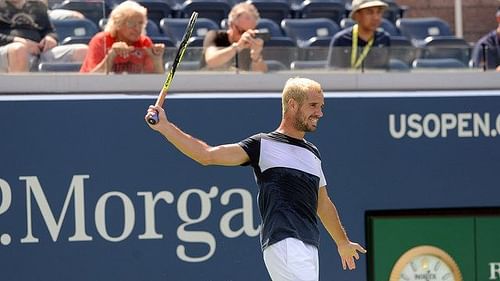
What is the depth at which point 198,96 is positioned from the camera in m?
7.68

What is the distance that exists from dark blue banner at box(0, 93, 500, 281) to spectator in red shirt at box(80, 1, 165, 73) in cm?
34

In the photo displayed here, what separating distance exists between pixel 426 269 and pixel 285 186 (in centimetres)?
272

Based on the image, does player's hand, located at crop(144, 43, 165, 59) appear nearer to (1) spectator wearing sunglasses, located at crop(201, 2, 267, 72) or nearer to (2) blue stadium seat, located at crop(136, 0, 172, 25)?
(1) spectator wearing sunglasses, located at crop(201, 2, 267, 72)

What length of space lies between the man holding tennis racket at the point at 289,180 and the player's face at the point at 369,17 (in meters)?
2.97

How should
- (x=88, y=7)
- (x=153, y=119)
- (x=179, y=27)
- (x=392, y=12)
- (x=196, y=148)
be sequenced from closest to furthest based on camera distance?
(x=153, y=119) → (x=196, y=148) → (x=88, y=7) → (x=179, y=27) → (x=392, y=12)

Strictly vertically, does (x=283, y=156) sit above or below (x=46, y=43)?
below

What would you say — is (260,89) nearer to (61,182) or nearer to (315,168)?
(61,182)

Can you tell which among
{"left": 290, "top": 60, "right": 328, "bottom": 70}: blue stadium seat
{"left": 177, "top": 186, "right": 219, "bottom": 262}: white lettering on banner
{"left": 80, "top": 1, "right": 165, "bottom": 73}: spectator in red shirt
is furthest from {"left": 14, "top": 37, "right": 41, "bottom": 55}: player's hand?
{"left": 290, "top": 60, "right": 328, "bottom": 70}: blue stadium seat

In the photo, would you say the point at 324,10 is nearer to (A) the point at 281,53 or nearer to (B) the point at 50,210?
(A) the point at 281,53

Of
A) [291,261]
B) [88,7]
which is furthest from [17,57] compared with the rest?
[291,261]

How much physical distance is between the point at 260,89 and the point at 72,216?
1.60 m

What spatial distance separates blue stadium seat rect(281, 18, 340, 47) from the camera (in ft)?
32.9

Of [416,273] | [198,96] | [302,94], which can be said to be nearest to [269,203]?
[302,94]

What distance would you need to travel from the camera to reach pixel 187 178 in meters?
7.63
